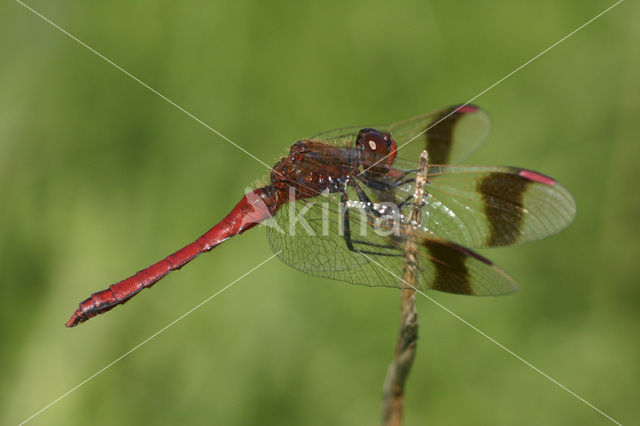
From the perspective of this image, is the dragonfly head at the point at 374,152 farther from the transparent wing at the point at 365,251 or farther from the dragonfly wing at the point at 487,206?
the dragonfly wing at the point at 487,206

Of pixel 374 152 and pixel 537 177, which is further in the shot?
pixel 374 152

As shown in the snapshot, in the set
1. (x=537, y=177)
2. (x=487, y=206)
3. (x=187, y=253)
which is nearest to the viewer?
(x=537, y=177)

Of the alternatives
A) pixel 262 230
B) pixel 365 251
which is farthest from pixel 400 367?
pixel 262 230

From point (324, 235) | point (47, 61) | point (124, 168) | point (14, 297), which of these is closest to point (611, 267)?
point (324, 235)

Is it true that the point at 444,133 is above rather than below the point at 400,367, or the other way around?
above

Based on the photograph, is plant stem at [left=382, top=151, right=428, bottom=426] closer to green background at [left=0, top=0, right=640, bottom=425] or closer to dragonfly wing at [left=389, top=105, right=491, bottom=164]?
green background at [left=0, top=0, right=640, bottom=425]

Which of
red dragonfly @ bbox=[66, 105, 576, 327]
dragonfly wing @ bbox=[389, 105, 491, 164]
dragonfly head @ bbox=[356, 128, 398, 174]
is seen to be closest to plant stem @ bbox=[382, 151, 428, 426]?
red dragonfly @ bbox=[66, 105, 576, 327]

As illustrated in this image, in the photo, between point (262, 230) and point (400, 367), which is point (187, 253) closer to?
point (262, 230)

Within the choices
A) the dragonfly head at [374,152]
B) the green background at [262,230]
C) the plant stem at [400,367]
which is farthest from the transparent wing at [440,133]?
the plant stem at [400,367]
